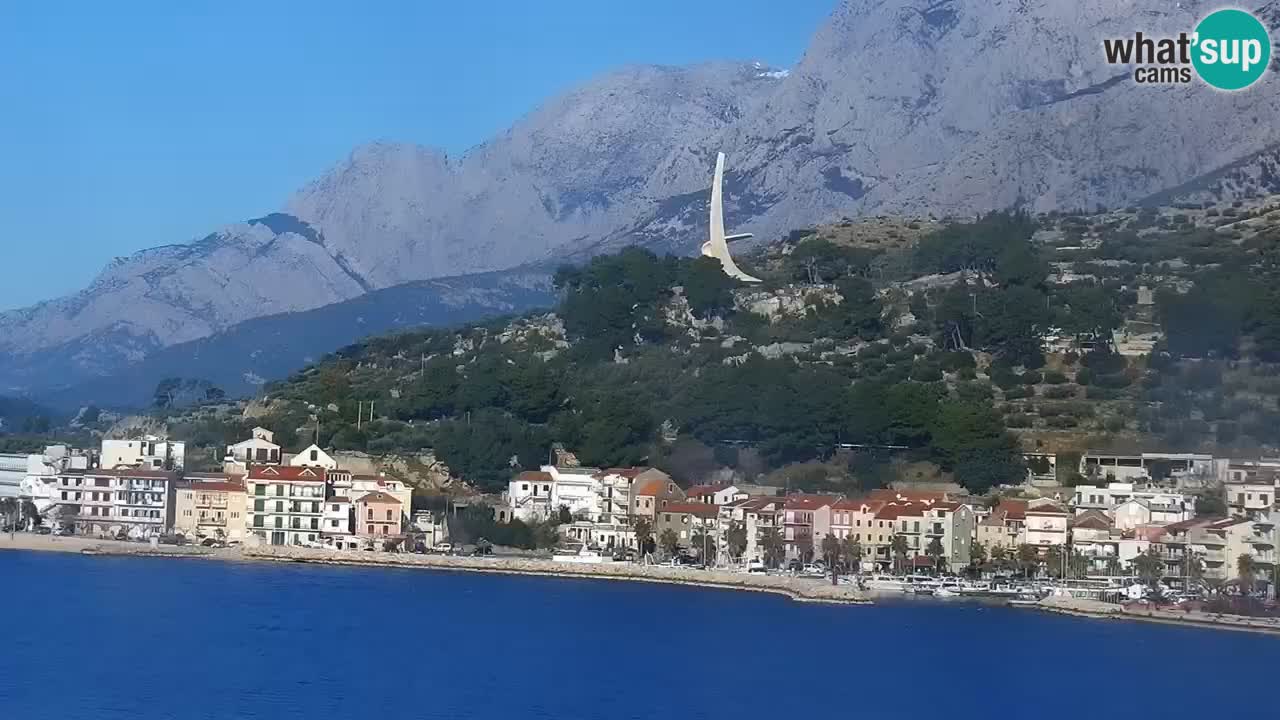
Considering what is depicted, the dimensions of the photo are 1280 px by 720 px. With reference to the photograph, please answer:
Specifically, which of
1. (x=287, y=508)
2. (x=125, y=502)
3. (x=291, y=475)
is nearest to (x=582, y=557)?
(x=287, y=508)

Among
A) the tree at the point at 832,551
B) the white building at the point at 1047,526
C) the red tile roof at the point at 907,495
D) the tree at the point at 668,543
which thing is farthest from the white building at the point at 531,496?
the white building at the point at 1047,526

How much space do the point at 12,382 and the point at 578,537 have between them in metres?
122

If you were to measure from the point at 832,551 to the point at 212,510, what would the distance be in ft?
45.9

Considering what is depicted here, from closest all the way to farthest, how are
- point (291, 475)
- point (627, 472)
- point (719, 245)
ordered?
point (291, 475) → point (627, 472) → point (719, 245)

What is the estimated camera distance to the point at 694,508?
50.2 m

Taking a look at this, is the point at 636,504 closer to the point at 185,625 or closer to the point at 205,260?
the point at 185,625

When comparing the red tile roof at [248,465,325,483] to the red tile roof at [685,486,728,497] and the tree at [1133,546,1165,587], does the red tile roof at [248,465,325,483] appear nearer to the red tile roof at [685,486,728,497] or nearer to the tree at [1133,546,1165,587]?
the red tile roof at [685,486,728,497]

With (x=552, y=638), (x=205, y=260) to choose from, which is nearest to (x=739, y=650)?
(x=552, y=638)

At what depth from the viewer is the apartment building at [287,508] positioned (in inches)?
2000

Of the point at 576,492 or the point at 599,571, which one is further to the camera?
the point at 576,492

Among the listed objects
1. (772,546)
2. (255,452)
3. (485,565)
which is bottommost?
(485,565)

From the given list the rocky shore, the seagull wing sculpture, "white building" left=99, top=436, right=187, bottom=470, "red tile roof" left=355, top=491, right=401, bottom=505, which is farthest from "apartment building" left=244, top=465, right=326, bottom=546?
the seagull wing sculpture

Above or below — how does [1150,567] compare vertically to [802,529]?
below

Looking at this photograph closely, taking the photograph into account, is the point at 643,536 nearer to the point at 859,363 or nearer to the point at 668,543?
the point at 668,543
